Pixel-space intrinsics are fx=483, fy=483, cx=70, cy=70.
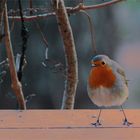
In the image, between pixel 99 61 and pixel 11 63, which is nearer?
pixel 99 61

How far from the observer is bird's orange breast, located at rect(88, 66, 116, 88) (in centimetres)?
141

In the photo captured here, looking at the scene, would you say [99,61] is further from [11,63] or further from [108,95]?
[11,63]

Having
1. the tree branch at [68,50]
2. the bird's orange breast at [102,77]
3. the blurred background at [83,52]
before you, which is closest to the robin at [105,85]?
the bird's orange breast at [102,77]

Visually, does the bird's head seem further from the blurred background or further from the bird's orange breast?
the blurred background

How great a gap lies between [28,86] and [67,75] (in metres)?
0.63

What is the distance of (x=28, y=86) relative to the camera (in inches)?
99.4

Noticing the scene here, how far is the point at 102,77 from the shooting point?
141 centimetres
